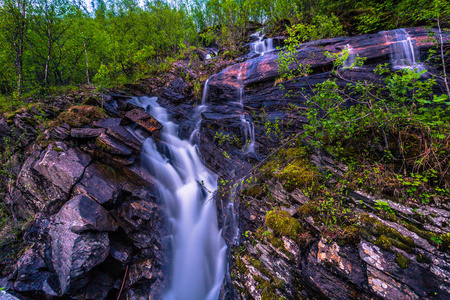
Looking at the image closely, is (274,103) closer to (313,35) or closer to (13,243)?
(313,35)

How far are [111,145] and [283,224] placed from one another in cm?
747

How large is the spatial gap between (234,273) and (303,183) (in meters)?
3.05

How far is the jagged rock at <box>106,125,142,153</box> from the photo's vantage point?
758 cm

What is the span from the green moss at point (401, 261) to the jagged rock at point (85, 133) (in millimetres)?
9948

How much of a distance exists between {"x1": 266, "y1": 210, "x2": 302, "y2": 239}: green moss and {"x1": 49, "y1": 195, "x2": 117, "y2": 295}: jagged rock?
5.57 metres

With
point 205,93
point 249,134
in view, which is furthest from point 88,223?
point 205,93

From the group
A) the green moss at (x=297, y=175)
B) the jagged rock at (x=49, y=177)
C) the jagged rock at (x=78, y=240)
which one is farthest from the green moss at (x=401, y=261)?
the jagged rock at (x=49, y=177)

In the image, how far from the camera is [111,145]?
7.07 meters

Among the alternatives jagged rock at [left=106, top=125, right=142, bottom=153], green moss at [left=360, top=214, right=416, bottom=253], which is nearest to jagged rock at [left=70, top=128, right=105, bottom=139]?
jagged rock at [left=106, top=125, right=142, bottom=153]

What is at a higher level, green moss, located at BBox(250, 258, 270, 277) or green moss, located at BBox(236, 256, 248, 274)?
green moss, located at BBox(250, 258, 270, 277)

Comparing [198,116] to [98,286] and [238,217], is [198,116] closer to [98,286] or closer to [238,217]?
[238,217]

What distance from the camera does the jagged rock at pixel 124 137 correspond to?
7579 mm

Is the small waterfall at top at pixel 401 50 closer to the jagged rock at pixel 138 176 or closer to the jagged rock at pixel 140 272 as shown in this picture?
the jagged rock at pixel 138 176

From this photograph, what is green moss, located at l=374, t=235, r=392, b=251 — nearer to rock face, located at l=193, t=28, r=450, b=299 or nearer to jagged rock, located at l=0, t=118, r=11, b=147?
rock face, located at l=193, t=28, r=450, b=299
